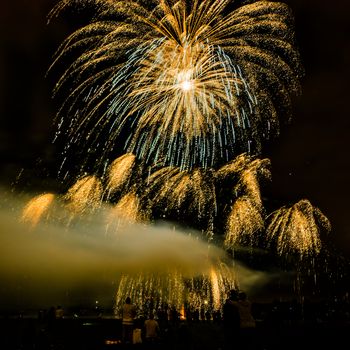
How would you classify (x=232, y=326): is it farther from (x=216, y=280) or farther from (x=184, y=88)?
(x=216, y=280)

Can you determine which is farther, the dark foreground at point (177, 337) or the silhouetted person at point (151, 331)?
the silhouetted person at point (151, 331)

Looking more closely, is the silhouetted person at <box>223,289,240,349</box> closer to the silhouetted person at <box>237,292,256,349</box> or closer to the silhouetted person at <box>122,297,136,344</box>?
the silhouetted person at <box>237,292,256,349</box>

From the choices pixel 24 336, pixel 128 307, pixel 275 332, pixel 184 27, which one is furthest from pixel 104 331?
pixel 184 27

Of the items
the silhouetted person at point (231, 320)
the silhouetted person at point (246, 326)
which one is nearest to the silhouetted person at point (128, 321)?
Result: the silhouetted person at point (231, 320)

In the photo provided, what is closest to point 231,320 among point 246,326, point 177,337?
point 246,326

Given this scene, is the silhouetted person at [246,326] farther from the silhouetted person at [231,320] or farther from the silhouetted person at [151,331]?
the silhouetted person at [151,331]

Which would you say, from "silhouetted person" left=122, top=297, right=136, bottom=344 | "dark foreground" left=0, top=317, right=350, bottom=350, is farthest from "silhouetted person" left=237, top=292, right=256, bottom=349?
"silhouetted person" left=122, top=297, right=136, bottom=344
